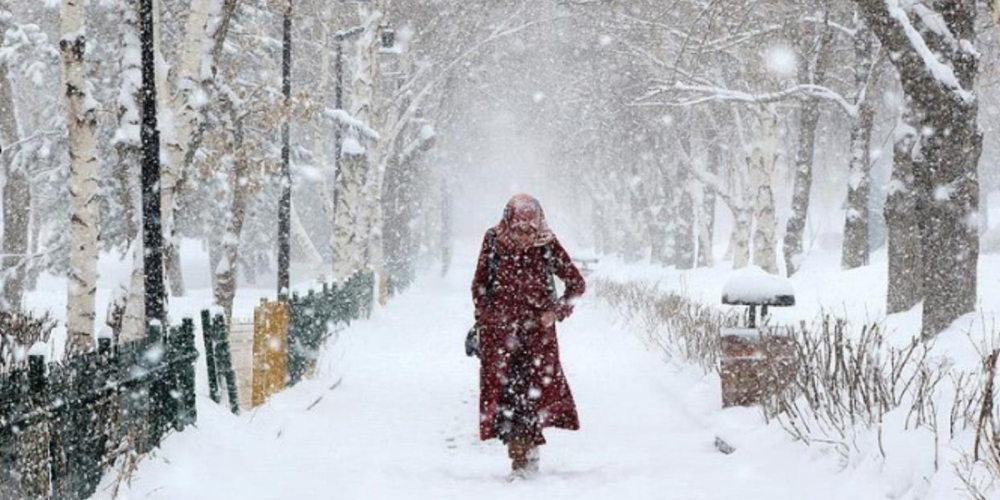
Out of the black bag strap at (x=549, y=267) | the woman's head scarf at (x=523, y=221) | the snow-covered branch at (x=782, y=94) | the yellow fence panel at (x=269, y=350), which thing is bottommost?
the yellow fence panel at (x=269, y=350)

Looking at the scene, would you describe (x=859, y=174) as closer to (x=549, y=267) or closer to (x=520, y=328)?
(x=549, y=267)

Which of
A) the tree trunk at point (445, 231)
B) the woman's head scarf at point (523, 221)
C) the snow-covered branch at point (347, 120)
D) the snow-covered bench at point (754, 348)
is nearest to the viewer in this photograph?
the woman's head scarf at point (523, 221)

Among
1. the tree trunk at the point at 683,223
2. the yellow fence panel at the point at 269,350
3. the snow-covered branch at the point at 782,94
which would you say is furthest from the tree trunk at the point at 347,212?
the tree trunk at the point at 683,223

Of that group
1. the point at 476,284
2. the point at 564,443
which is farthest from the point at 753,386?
the point at 476,284

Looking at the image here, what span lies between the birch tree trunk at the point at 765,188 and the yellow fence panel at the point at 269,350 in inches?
573

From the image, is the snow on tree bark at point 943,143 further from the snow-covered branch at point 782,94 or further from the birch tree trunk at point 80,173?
the birch tree trunk at point 80,173

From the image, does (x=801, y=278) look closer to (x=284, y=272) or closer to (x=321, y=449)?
(x=284, y=272)

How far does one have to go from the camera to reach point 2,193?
1841cm

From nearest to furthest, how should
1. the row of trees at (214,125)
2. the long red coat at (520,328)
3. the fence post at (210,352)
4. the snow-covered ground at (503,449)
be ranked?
1. the snow-covered ground at (503,449)
2. the long red coat at (520,328)
3. the fence post at (210,352)
4. the row of trees at (214,125)

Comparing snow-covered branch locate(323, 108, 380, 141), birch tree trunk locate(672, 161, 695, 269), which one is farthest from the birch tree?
birch tree trunk locate(672, 161, 695, 269)

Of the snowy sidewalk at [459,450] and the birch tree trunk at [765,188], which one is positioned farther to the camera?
the birch tree trunk at [765,188]

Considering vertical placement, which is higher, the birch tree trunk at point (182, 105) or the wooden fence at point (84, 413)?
the birch tree trunk at point (182, 105)

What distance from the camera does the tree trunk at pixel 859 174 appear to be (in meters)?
18.1

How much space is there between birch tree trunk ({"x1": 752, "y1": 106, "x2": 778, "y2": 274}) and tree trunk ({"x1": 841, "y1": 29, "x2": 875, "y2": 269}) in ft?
11.3
